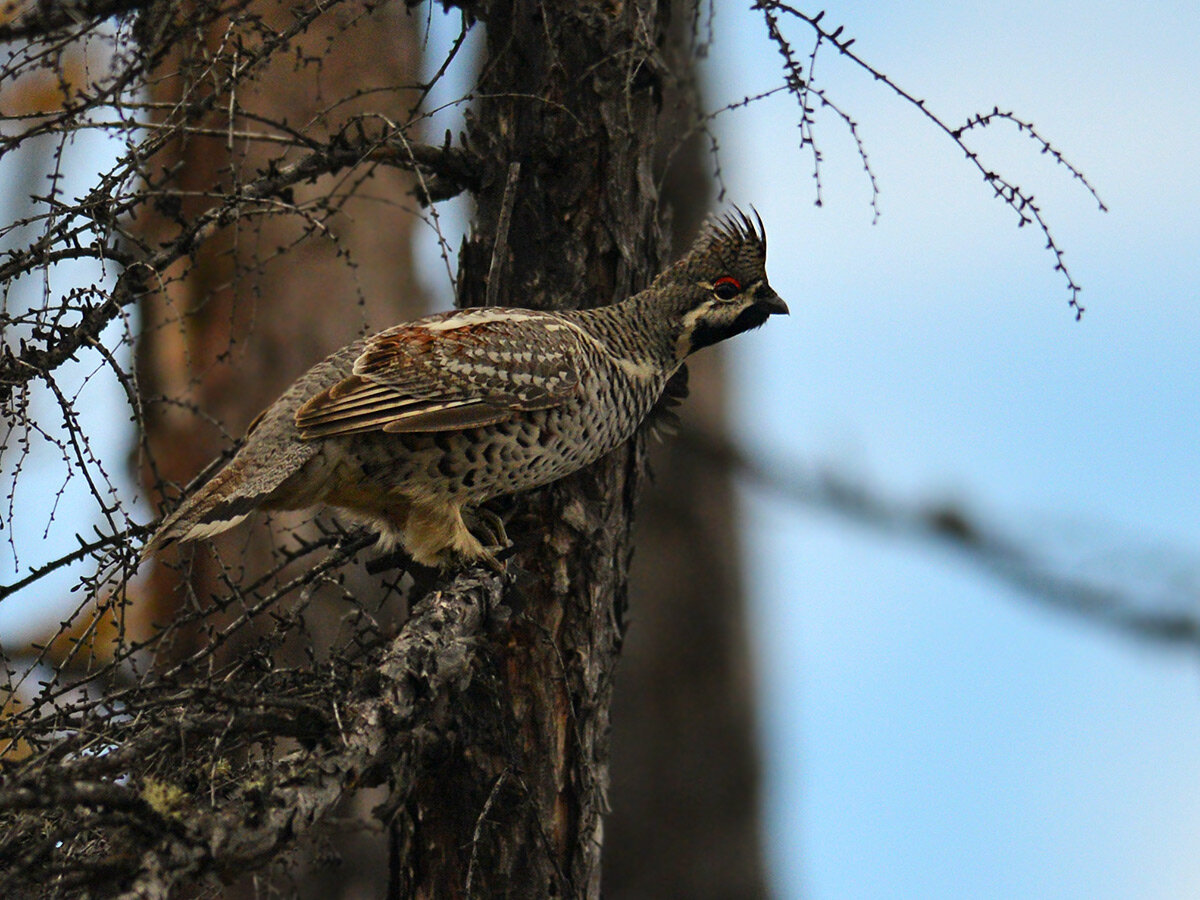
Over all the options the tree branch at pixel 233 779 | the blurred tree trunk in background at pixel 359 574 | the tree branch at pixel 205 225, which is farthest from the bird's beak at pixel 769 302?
the blurred tree trunk in background at pixel 359 574

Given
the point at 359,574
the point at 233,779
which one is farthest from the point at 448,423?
the point at 359,574

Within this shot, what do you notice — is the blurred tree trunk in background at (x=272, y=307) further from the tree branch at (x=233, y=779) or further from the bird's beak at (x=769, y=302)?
the tree branch at (x=233, y=779)

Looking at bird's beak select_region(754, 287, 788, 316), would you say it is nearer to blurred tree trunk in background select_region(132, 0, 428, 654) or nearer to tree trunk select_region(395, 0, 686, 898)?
tree trunk select_region(395, 0, 686, 898)

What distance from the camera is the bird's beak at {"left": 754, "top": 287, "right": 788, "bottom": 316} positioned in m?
4.96

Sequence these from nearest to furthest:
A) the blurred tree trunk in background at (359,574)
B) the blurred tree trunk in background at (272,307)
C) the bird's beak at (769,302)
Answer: the bird's beak at (769,302), the blurred tree trunk in background at (272,307), the blurred tree trunk in background at (359,574)

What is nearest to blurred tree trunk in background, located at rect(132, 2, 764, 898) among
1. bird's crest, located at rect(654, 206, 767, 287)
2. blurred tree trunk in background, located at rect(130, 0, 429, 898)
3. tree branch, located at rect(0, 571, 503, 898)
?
blurred tree trunk in background, located at rect(130, 0, 429, 898)

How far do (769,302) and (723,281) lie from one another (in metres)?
0.20

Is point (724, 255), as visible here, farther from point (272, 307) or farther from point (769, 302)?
point (272, 307)

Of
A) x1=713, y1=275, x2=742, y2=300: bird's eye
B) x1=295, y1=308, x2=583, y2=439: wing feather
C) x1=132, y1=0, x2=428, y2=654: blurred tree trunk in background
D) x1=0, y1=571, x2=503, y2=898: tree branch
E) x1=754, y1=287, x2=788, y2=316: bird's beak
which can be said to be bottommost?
x1=0, y1=571, x2=503, y2=898: tree branch

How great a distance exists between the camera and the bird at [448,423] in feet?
14.3

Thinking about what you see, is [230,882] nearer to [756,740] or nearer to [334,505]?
[334,505]

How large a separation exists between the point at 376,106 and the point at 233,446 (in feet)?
14.5

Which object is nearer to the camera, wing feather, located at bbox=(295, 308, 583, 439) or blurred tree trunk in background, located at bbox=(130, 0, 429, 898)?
wing feather, located at bbox=(295, 308, 583, 439)

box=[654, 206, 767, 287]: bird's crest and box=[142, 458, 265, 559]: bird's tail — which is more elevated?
box=[654, 206, 767, 287]: bird's crest
